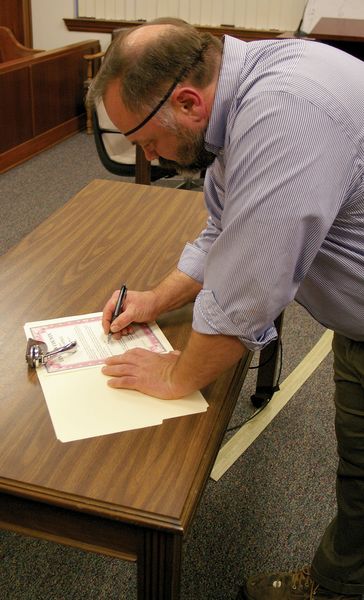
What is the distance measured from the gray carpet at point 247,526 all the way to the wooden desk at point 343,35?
1441 mm

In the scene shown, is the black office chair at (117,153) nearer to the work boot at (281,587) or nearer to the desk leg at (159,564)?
the work boot at (281,587)

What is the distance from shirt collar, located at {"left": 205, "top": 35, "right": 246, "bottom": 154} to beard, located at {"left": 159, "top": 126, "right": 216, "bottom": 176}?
24mm

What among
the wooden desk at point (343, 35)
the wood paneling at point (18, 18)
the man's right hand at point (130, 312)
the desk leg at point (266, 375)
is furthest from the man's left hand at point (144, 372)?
the wood paneling at point (18, 18)

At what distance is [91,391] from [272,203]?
0.43m

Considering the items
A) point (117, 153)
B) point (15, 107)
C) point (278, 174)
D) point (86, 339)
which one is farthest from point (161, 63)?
point (15, 107)

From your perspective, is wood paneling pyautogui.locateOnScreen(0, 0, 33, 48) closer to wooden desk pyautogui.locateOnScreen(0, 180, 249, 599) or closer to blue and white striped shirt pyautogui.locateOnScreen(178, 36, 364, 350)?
wooden desk pyautogui.locateOnScreen(0, 180, 249, 599)

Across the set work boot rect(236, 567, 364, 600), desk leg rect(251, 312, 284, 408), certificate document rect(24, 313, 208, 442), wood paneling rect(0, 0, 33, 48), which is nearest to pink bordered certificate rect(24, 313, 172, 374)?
certificate document rect(24, 313, 208, 442)

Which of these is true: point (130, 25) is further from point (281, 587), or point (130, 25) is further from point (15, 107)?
point (281, 587)

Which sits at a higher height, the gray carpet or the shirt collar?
the shirt collar

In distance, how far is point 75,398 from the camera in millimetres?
972

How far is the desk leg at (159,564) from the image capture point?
79cm

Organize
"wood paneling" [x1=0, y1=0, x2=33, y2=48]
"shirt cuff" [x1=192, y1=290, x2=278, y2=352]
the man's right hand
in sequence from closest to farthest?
"shirt cuff" [x1=192, y1=290, x2=278, y2=352] → the man's right hand → "wood paneling" [x1=0, y1=0, x2=33, y2=48]

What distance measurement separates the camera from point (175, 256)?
144cm

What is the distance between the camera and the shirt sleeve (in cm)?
78
